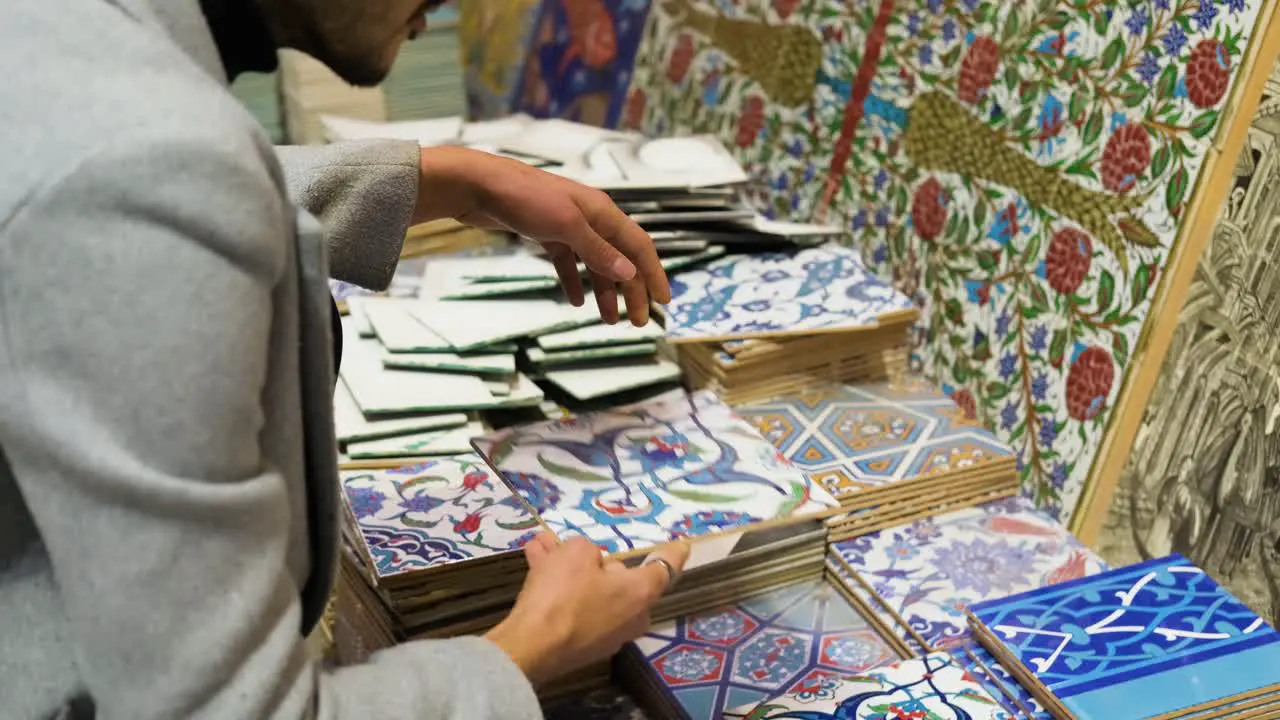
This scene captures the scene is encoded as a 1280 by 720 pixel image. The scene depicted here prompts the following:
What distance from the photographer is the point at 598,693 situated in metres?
1.60

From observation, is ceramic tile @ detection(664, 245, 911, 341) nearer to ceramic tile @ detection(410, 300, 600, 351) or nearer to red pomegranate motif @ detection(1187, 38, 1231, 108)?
ceramic tile @ detection(410, 300, 600, 351)

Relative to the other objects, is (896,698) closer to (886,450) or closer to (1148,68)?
(886,450)

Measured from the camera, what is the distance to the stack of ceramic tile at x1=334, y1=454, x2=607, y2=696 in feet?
4.82

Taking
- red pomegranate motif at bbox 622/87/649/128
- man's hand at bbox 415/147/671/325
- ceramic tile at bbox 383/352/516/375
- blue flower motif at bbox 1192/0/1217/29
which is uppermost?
blue flower motif at bbox 1192/0/1217/29

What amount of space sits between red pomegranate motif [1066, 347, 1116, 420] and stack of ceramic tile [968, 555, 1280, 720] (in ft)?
0.87

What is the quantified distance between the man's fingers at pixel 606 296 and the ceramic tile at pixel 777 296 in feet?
1.06

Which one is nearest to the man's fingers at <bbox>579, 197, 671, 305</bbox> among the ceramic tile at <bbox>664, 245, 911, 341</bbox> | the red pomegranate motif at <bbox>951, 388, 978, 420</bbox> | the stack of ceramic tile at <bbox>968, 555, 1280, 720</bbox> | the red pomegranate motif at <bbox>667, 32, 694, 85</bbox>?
the ceramic tile at <bbox>664, 245, 911, 341</bbox>

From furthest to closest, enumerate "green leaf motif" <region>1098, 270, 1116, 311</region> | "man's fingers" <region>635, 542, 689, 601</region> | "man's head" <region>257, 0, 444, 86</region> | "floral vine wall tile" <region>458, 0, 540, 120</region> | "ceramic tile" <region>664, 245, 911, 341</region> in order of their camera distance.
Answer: "floral vine wall tile" <region>458, 0, 540, 120</region> < "ceramic tile" <region>664, 245, 911, 341</region> < "green leaf motif" <region>1098, 270, 1116, 311</region> < "man's fingers" <region>635, 542, 689, 601</region> < "man's head" <region>257, 0, 444, 86</region>

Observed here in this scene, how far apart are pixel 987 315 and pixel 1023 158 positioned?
0.86 ft

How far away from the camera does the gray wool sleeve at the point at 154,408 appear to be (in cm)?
68

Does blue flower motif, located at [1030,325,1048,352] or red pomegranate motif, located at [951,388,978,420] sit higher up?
blue flower motif, located at [1030,325,1048,352]

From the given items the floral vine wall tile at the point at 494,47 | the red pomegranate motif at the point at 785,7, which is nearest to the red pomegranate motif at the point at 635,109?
the floral vine wall tile at the point at 494,47

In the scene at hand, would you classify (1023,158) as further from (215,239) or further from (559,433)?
(215,239)

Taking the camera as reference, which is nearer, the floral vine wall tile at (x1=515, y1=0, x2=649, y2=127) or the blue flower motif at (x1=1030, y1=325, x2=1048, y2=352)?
the blue flower motif at (x1=1030, y1=325, x2=1048, y2=352)
